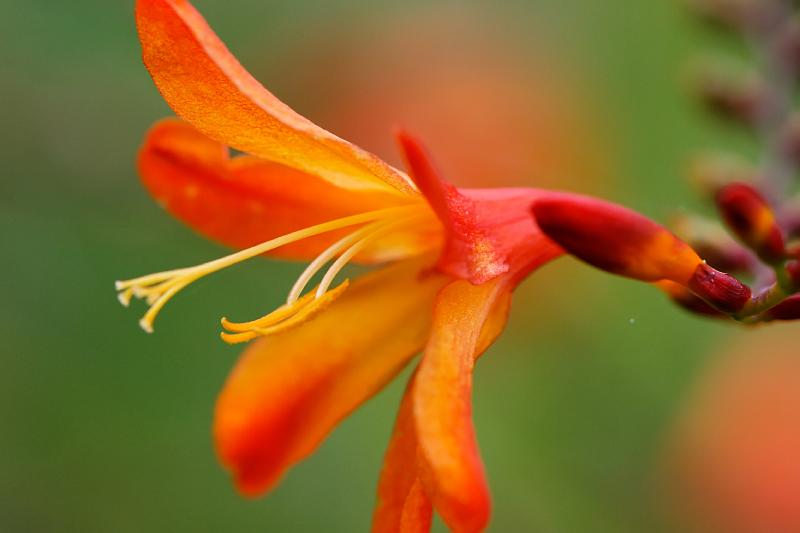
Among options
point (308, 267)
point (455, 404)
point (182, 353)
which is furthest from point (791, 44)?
point (182, 353)

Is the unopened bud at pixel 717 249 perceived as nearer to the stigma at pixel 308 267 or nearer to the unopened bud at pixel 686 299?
the unopened bud at pixel 686 299

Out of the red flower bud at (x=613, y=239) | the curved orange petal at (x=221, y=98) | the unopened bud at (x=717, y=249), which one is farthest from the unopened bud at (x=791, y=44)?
the curved orange petal at (x=221, y=98)

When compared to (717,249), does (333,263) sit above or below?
above

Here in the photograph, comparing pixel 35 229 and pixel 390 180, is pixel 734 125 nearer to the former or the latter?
pixel 390 180

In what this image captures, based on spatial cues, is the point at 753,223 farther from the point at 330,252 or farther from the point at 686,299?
the point at 330,252

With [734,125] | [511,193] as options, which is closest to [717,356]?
[734,125]

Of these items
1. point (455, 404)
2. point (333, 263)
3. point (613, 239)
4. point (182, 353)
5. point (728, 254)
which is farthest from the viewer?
point (182, 353)
